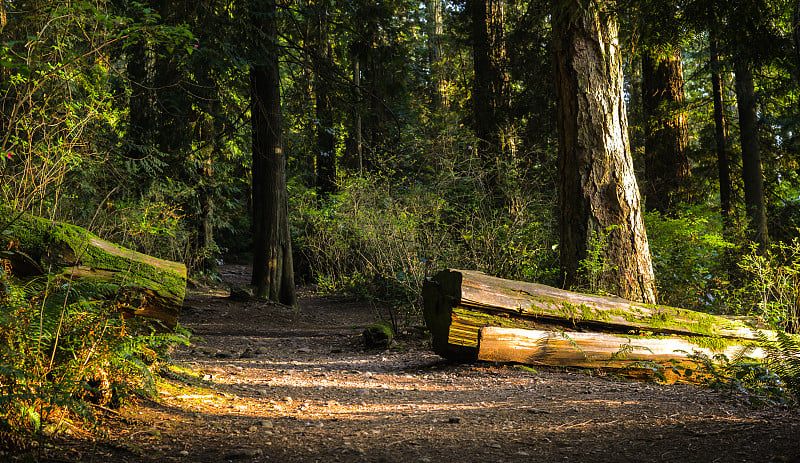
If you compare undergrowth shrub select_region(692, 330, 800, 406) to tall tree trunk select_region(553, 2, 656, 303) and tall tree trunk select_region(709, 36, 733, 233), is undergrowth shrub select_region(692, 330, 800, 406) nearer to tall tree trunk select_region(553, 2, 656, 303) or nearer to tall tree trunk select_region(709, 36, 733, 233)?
tall tree trunk select_region(553, 2, 656, 303)

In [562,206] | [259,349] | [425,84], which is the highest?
[425,84]

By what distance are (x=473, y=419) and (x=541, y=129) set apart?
405 inches

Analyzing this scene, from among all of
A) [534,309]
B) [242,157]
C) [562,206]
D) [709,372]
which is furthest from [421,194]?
[242,157]

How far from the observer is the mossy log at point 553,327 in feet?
17.9

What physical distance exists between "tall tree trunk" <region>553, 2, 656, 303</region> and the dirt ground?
2.00 metres

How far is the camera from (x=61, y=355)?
3.14 metres

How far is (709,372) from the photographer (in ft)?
17.0

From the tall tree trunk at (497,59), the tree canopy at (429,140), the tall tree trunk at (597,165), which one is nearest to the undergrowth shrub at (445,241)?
the tree canopy at (429,140)

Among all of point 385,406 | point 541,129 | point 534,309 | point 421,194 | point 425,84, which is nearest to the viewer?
point 385,406

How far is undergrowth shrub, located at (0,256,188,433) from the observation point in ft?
8.50

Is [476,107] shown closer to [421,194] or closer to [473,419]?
[421,194]

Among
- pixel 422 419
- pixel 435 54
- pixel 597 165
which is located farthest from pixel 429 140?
pixel 435 54

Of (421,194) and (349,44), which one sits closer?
(421,194)

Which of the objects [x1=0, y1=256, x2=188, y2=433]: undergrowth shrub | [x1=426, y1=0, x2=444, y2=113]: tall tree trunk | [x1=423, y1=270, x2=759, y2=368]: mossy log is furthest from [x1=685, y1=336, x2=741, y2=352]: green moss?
[x1=426, y1=0, x2=444, y2=113]: tall tree trunk
